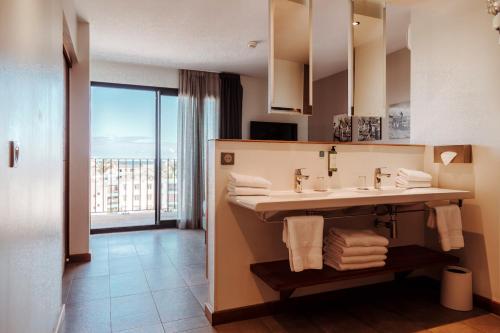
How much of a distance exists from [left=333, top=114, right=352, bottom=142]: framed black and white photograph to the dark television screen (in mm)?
838

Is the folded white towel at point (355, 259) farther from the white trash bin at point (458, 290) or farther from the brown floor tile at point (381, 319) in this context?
the white trash bin at point (458, 290)

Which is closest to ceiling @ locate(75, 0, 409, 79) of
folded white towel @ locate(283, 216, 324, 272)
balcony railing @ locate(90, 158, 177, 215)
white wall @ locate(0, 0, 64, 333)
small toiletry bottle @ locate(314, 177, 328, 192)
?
white wall @ locate(0, 0, 64, 333)

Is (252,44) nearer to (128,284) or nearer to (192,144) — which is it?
(192,144)

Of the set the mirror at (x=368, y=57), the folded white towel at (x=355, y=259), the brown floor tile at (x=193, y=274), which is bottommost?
the brown floor tile at (x=193, y=274)

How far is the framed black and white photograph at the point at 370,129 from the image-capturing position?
15.1ft

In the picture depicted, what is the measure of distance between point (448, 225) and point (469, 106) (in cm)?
94

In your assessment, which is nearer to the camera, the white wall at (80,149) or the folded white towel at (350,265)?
the folded white towel at (350,265)

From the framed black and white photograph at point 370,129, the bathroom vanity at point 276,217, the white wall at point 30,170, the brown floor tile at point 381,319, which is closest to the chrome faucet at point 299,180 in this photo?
the bathroom vanity at point 276,217

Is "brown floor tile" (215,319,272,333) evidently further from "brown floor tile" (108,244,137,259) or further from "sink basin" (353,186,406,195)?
"brown floor tile" (108,244,137,259)

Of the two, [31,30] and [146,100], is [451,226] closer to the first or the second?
[31,30]

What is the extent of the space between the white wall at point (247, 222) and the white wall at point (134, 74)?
11.4ft

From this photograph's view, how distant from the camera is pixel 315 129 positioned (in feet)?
20.0

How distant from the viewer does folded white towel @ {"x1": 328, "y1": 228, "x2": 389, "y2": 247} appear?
2.14 metres

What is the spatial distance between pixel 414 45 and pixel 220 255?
8.32 ft
